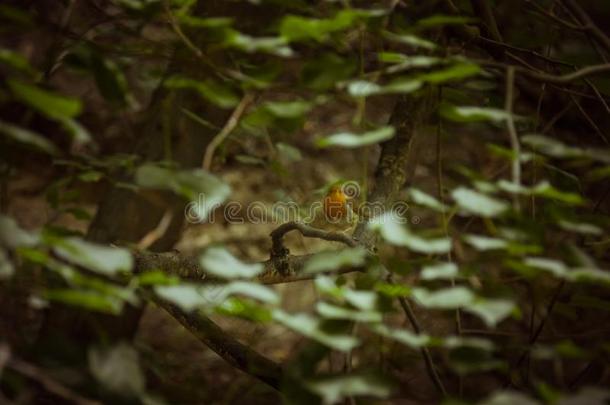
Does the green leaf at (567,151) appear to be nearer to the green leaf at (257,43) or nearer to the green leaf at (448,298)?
the green leaf at (448,298)

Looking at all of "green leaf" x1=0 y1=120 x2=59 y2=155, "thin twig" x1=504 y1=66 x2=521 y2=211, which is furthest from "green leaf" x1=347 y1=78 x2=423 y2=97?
"green leaf" x1=0 y1=120 x2=59 y2=155

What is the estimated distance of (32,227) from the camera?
2.88 m

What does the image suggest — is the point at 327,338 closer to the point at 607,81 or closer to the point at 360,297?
the point at 360,297

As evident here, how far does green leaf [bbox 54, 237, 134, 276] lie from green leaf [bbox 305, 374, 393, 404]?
238 mm

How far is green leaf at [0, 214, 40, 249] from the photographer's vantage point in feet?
2.03

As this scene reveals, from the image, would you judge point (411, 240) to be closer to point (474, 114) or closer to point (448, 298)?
point (448, 298)

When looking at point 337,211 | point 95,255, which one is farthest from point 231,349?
point 95,255

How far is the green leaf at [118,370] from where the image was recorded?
634 mm

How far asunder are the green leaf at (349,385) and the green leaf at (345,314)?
0.07 m

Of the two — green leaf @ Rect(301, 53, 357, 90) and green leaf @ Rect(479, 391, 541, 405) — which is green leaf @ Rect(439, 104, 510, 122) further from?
green leaf @ Rect(479, 391, 541, 405)

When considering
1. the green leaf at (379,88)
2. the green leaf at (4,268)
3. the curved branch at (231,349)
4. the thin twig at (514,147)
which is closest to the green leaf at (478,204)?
the thin twig at (514,147)

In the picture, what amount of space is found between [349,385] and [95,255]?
303 mm

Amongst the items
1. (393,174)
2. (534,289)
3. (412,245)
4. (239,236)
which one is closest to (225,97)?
(412,245)

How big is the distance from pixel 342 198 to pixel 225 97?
2.16 ft
